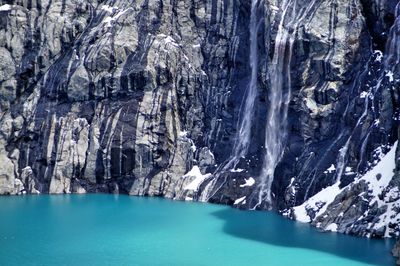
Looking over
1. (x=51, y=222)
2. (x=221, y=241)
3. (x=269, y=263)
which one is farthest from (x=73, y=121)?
(x=269, y=263)

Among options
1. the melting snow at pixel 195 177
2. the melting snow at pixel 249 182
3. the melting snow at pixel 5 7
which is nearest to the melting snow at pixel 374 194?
the melting snow at pixel 249 182

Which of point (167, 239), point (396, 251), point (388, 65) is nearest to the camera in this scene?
point (396, 251)

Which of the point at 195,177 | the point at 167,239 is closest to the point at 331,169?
the point at 167,239

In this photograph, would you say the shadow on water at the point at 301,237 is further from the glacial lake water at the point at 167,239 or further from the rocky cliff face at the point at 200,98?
the rocky cliff face at the point at 200,98

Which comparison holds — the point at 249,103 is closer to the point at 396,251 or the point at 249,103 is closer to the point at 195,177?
the point at 195,177

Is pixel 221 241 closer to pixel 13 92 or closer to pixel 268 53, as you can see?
pixel 268 53

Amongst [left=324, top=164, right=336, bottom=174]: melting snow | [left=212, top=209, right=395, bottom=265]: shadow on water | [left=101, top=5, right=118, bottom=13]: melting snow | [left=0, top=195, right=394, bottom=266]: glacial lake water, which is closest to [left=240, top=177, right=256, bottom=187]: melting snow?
[left=0, top=195, right=394, bottom=266]: glacial lake water
